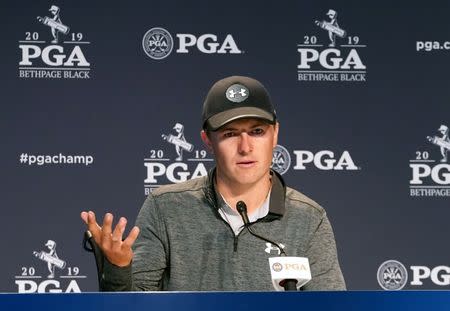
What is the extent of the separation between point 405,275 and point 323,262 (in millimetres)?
2052

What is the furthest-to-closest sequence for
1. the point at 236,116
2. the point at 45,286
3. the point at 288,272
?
the point at 45,286 → the point at 236,116 → the point at 288,272

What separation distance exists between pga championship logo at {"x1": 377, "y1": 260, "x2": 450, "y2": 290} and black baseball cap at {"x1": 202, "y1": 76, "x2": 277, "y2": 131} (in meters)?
2.14

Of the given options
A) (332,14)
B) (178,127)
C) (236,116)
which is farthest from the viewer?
(332,14)

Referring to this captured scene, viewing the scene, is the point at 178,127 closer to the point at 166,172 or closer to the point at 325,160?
the point at 166,172

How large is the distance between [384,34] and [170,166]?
4.09 feet

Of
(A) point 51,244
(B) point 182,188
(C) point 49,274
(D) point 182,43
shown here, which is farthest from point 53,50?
(B) point 182,188

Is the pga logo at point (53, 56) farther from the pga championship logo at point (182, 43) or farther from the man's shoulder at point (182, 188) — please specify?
the man's shoulder at point (182, 188)

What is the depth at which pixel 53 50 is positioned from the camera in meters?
4.66

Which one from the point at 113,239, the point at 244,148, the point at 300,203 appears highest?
the point at 244,148

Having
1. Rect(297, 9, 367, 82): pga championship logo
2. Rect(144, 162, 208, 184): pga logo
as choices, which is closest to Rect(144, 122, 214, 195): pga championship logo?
Rect(144, 162, 208, 184): pga logo

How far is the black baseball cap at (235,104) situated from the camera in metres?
2.72

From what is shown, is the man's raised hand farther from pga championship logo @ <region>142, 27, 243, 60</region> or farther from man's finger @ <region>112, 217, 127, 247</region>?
pga championship logo @ <region>142, 27, 243, 60</region>

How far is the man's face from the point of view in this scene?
2.74m

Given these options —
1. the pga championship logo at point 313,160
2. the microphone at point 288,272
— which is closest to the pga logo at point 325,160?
the pga championship logo at point 313,160
